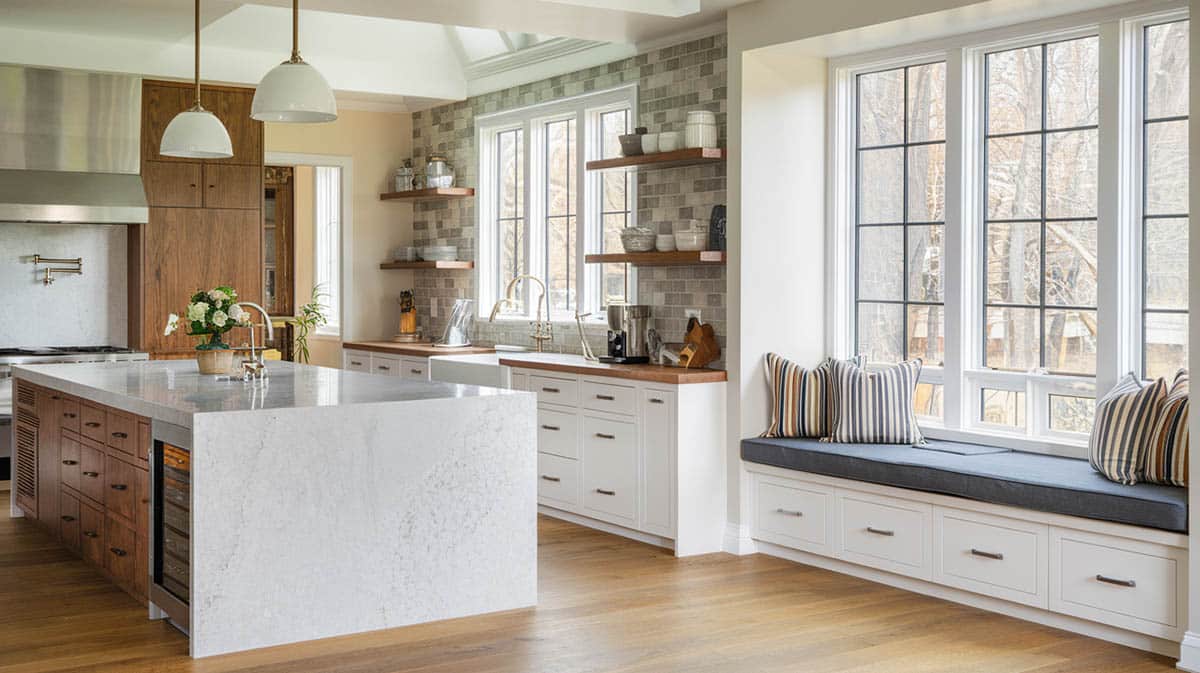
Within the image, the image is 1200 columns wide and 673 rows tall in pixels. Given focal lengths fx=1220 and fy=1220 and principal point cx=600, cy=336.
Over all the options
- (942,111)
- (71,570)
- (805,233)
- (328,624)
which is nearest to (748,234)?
(805,233)

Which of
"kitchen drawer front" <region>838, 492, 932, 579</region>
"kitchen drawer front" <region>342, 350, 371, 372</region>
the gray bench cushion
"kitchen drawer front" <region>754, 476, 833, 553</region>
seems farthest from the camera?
"kitchen drawer front" <region>342, 350, 371, 372</region>

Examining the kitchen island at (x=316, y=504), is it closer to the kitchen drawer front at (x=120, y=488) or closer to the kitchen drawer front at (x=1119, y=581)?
the kitchen drawer front at (x=120, y=488)

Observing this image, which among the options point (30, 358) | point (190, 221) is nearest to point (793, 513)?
point (190, 221)

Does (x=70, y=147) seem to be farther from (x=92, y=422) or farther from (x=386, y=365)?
(x=92, y=422)

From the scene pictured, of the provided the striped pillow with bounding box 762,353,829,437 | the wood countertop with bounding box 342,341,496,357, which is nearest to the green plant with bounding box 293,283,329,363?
the wood countertop with bounding box 342,341,496,357

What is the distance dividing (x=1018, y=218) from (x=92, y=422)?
405 centimetres

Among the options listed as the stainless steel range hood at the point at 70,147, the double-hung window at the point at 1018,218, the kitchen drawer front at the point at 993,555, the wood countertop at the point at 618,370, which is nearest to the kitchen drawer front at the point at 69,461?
the stainless steel range hood at the point at 70,147

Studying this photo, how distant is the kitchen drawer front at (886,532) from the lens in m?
4.94

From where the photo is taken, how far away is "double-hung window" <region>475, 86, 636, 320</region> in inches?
281

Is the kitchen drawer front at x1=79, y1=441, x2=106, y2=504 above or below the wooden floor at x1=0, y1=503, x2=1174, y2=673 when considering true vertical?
above

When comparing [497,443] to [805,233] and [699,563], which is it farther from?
[805,233]

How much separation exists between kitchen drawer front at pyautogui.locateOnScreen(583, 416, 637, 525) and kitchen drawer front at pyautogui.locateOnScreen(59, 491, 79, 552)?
7.94 ft

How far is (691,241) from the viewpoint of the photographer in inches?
239

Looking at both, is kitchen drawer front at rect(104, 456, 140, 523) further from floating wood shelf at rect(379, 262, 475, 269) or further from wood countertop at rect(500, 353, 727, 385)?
floating wood shelf at rect(379, 262, 475, 269)
